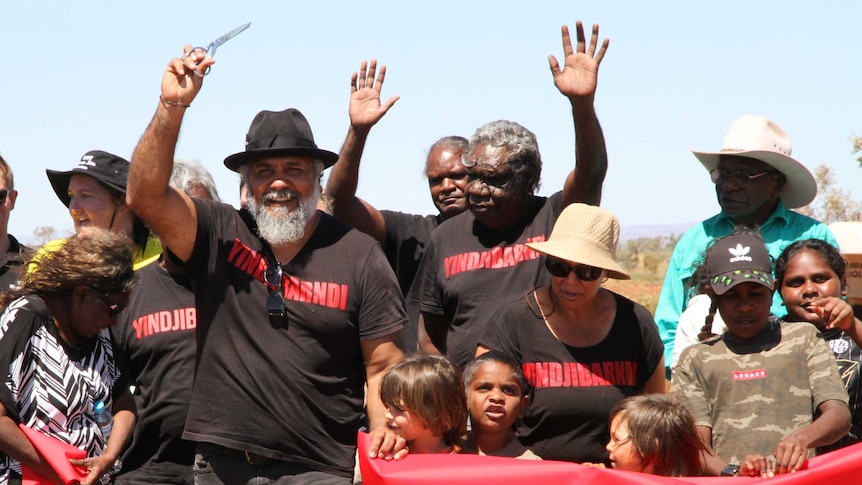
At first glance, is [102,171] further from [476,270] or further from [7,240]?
[476,270]

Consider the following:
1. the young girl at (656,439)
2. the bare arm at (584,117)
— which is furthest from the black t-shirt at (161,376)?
the young girl at (656,439)

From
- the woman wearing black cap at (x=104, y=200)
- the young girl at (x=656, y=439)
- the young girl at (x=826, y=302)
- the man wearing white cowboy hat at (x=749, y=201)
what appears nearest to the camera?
the young girl at (x=656, y=439)

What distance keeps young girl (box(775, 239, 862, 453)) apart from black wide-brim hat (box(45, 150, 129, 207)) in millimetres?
3841

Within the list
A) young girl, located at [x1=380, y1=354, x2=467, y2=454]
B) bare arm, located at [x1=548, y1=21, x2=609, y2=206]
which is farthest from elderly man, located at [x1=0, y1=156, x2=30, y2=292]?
bare arm, located at [x1=548, y1=21, x2=609, y2=206]

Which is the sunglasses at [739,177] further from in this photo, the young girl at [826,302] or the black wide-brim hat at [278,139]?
the black wide-brim hat at [278,139]

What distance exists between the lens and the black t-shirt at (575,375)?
5.52 meters

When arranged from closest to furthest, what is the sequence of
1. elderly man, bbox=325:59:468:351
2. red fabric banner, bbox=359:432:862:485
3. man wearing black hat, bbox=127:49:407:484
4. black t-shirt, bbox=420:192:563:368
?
red fabric banner, bbox=359:432:862:485 < man wearing black hat, bbox=127:49:407:484 < black t-shirt, bbox=420:192:563:368 < elderly man, bbox=325:59:468:351

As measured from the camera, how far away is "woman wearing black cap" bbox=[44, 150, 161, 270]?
6.75 metres

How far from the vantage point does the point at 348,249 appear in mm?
5711

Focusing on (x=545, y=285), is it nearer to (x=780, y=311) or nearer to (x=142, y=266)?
(x=780, y=311)

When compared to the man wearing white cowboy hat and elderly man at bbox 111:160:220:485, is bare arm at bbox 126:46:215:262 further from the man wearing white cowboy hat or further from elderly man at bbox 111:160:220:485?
the man wearing white cowboy hat

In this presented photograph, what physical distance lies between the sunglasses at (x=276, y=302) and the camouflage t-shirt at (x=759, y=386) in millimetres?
2004

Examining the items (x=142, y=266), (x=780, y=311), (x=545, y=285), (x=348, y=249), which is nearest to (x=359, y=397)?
(x=348, y=249)

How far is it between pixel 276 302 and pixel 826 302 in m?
2.83
